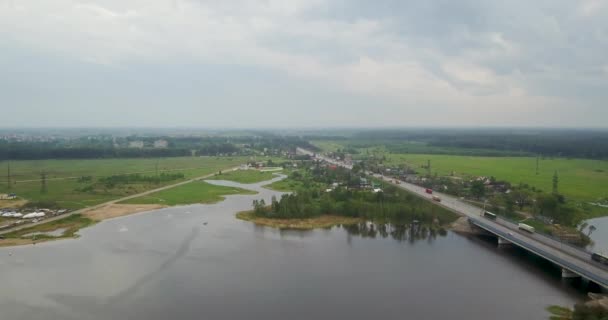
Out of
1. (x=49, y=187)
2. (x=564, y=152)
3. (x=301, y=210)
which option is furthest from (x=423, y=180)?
(x=564, y=152)

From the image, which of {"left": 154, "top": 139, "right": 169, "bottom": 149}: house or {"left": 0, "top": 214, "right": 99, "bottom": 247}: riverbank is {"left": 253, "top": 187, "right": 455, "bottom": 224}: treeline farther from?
{"left": 154, "top": 139, "right": 169, "bottom": 149}: house

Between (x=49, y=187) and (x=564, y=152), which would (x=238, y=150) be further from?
(x=564, y=152)

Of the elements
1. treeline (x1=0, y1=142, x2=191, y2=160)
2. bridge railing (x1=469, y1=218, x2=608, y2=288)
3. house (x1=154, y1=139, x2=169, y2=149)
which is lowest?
bridge railing (x1=469, y1=218, x2=608, y2=288)

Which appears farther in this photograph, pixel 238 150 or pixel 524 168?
pixel 238 150

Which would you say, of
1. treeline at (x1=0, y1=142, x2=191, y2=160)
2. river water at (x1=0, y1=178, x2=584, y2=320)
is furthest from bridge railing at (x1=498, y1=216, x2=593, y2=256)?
treeline at (x1=0, y1=142, x2=191, y2=160)

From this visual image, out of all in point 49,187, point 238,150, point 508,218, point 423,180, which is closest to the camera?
point 508,218

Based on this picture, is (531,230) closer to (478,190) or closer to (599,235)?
(599,235)
